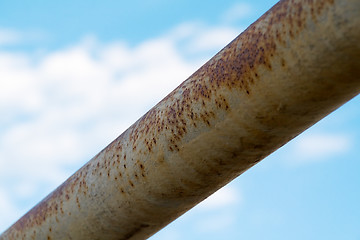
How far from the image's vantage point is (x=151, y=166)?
102 centimetres

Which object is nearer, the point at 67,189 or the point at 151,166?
the point at 151,166

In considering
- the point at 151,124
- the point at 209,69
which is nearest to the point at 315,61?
the point at 209,69

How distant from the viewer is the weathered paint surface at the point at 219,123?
31.8 inches

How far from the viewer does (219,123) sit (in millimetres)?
941

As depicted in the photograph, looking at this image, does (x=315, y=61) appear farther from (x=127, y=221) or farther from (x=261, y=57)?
(x=127, y=221)

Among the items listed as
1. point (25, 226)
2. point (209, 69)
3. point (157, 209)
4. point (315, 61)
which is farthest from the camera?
point (25, 226)

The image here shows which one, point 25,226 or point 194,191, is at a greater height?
point 25,226

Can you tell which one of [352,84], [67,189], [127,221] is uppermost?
[67,189]

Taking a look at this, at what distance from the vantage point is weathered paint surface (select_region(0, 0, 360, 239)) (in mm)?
809

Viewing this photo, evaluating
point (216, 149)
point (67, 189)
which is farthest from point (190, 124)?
point (67, 189)

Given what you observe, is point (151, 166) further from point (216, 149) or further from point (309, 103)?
point (309, 103)

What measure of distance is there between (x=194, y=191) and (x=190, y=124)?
0.45ft

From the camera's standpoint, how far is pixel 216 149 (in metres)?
0.97

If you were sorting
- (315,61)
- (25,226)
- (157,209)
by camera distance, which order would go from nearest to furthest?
(315,61) → (157,209) → (25,226)
